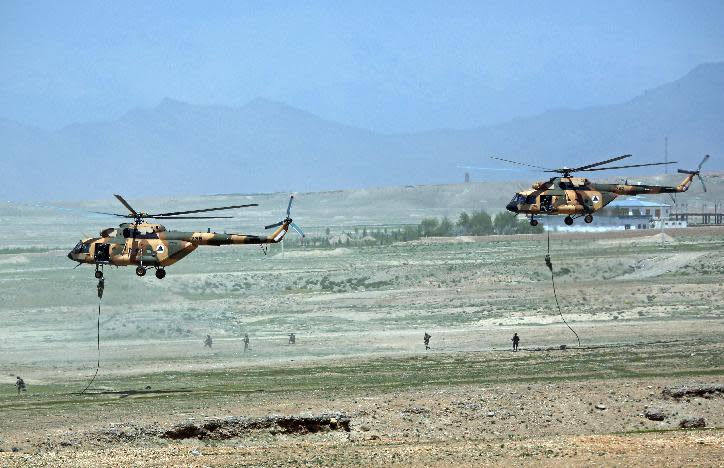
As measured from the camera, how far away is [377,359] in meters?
65.9

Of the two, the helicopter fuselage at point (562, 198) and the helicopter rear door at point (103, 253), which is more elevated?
the helicopter fuselage at point (562, 198)

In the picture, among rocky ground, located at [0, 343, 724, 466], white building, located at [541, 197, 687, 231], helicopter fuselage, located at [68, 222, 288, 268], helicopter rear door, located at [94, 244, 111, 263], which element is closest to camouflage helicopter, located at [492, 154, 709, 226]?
rocky ground, located at [0, 343, 724, 466]

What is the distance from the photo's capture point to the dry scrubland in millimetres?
41094

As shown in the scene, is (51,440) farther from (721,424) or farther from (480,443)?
(721,424)

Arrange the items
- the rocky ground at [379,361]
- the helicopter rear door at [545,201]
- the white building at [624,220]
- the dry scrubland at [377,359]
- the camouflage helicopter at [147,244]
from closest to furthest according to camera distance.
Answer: the rocky ground at [379,361]
the dry scrubland at [377,359]
the camouflage helicopter at [147,244]
the helicopter rear door at [545,201]
the white building at [624,220]

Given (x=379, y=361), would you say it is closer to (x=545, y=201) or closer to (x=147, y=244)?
(x=545, y=201)

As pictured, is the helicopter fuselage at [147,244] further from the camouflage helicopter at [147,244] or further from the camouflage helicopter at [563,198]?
the camouflage helicopter at [563,198]

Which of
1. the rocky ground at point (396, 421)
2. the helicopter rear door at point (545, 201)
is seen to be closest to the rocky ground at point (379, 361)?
the rocky ground at point (396, 421)

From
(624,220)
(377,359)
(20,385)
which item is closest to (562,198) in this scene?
(377,359)

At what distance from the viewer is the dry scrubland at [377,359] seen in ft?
135

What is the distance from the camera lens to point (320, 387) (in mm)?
55406

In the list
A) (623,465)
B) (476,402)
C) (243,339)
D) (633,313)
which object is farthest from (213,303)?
(623,465)

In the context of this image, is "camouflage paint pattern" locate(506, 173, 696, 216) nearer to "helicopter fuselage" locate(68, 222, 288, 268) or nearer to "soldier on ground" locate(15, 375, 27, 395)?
"helicopter fuselage" locate(68, 222, 288, 268)

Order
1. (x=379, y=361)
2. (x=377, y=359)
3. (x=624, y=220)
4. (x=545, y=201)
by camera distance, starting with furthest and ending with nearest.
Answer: (x=624, y=220) < (x=377, y=359) < (x=379, y=361) < (x=545, y=201)
